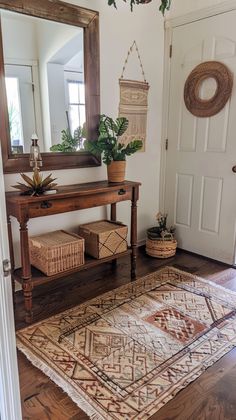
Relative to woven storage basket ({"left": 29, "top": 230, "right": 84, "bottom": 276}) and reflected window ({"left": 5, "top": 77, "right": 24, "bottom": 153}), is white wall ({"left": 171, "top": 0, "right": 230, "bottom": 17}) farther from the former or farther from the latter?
woven storage basket ({"left": 29, "top": 230, "right": 84, "bottom": 276})

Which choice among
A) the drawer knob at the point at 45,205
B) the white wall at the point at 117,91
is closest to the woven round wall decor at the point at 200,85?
the white wall at the point at 117,91

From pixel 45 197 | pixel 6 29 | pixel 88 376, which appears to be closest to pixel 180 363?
pixel 88 376

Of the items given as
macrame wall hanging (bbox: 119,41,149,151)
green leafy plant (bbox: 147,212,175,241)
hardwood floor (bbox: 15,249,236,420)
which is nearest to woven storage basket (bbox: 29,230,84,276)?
hardwood floor (bbox: 15,249,236,420)

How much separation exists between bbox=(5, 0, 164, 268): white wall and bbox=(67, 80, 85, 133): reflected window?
9.2 inches

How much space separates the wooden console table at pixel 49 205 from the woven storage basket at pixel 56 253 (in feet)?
0.15

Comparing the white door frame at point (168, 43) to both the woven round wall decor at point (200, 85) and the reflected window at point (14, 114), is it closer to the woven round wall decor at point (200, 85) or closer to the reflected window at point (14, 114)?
the woven round wall decor at point (200, 85)

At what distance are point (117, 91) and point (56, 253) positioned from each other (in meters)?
1.58

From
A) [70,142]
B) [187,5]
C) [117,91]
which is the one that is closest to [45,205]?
[70,142]

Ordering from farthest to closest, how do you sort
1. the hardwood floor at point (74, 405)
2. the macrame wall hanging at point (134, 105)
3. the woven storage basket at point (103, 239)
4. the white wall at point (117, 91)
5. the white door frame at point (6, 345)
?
the macrame wall hanging at point (134, 105), the white wall at point (117, 91), the woven storage basket at point (103, 239), the hardwood floor at point (74, 405), the white door frame at point (6, 345)

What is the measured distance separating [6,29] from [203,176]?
6.69 feet

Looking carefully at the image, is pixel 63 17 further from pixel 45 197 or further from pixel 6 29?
pixel 45 197

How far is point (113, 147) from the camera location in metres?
2.52

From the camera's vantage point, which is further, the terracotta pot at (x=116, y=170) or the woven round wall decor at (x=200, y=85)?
the woven round wall decor at (x=200, y=85)

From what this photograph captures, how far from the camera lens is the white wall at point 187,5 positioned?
8.97 feet
